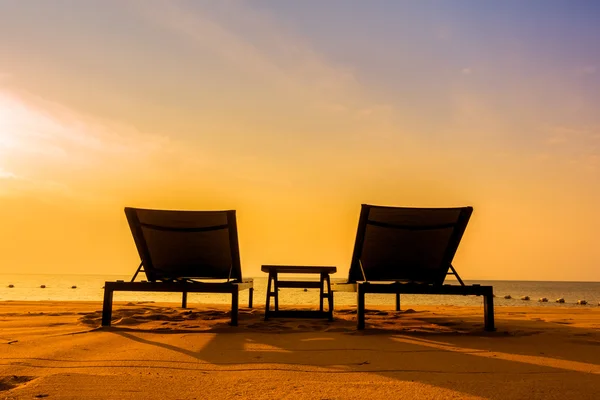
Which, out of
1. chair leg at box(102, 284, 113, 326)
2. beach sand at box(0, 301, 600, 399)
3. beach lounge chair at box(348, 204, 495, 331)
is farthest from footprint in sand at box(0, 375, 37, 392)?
beach lounge chair at box(348, 204, 495, 331)

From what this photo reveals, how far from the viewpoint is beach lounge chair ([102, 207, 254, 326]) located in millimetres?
6527

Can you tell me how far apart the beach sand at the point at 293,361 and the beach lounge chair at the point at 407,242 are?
28.0 inches

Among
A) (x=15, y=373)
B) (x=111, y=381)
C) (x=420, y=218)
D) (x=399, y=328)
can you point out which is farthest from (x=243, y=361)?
(x=420, y=218)

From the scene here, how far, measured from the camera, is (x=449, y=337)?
5.38 m

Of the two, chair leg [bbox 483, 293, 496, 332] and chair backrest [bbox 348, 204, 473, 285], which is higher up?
chair backrest [bbox 348, 204, 473, 285]

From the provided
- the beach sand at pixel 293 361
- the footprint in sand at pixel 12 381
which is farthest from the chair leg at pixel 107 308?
the footprint in sand at pixel 12 381

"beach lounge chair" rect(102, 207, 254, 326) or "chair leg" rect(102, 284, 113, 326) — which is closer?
"chair leg" rect(102, 284, 113, 326)

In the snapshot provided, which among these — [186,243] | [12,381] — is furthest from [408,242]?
[12,381]

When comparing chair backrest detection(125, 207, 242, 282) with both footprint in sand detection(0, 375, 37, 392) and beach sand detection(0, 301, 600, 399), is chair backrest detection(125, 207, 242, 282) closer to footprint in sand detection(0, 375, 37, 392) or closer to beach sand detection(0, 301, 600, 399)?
beach sand detection(0, 301, 600, 399)

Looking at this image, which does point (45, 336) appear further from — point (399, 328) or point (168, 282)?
point (399, 328)

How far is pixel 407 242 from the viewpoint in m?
6.36

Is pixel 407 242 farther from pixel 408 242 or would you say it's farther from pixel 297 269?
A: pixel 297 269

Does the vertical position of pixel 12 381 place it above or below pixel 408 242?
below

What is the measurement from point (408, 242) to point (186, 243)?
294 centimetres
